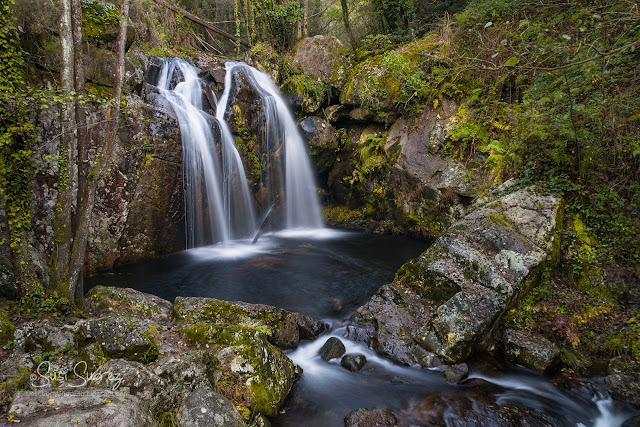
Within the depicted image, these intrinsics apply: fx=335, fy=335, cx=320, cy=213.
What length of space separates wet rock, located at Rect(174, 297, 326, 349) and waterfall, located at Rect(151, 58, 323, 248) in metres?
5.27

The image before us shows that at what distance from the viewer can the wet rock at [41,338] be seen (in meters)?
3.37

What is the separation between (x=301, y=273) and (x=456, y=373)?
15.3 ft

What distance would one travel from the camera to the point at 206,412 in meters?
2.78

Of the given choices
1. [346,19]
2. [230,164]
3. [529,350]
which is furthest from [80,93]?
[346,19]

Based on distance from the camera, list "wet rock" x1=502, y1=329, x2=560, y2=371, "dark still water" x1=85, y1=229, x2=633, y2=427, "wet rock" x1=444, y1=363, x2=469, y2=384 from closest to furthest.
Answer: "dark still water" x1=85, y1=229, x2=633, y2=427 < "wet rock" x1=444, y1=363, x2=469, y2=384 < "wet rock" x1=502, y1=329, x2=560, y2=371

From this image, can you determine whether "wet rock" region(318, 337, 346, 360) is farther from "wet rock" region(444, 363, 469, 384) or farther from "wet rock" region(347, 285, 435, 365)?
"wet rock" region(444, 363, 469, 384)

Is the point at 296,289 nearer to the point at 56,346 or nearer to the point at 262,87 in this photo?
the point at 56,346

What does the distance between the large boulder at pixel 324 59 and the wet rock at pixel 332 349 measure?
10.5m

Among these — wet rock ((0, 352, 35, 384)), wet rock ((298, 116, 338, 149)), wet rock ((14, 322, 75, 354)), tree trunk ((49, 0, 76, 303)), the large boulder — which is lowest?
wet rock ((0, 352, 35, 384))

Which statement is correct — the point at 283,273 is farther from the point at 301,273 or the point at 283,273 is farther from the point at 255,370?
the point at 255,370

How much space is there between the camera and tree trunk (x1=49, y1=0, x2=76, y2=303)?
14.1 ft

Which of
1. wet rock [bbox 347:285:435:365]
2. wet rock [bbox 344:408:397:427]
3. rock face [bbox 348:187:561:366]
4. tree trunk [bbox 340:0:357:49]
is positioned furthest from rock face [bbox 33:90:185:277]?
tree trunk [bbox 340:0:357:49]

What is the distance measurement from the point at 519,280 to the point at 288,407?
3.62 meters

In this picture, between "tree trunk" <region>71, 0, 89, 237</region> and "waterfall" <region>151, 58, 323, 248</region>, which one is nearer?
"tree trunk" <region>71, 0, 89, 237</region>
